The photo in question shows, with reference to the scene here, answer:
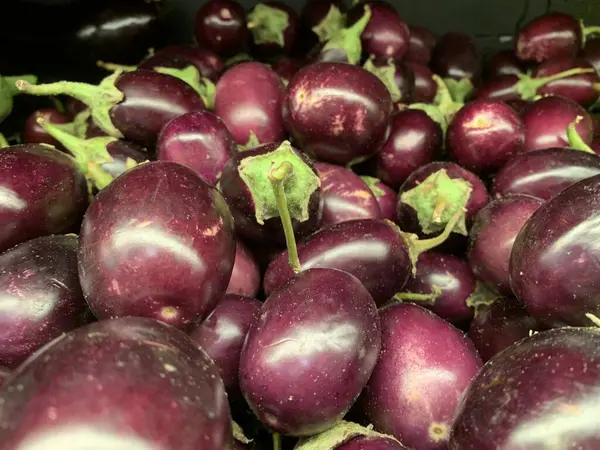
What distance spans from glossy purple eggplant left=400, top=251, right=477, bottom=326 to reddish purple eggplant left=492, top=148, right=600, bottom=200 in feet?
0.49

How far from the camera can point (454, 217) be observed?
85 centimetres

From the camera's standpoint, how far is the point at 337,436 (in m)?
0.60

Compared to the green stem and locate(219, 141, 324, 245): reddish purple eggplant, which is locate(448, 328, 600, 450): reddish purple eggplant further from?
locate(219, 141, 324, 245): reddish purple eggplant

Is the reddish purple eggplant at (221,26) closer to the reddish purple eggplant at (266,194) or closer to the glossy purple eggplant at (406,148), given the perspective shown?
the glossy purple eggplant at (406,148)

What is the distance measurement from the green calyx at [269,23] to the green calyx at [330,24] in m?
0.07

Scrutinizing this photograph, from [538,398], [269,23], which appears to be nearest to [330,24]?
[269,23]

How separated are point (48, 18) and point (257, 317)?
1054 mm

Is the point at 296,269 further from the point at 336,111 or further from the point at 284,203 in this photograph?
the point at 336,111

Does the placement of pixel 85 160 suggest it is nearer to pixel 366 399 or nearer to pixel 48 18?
pixel 366 399

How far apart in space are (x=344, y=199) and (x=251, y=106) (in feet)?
0.85

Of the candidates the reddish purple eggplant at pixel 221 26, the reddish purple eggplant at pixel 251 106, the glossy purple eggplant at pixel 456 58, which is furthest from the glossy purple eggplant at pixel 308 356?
the glossy purple eggplant at pixel 456 58

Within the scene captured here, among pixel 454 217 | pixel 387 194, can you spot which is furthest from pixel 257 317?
pixel 387 194

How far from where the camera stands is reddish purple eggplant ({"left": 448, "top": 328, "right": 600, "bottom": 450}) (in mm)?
451

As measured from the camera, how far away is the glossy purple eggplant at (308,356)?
0.56 m
